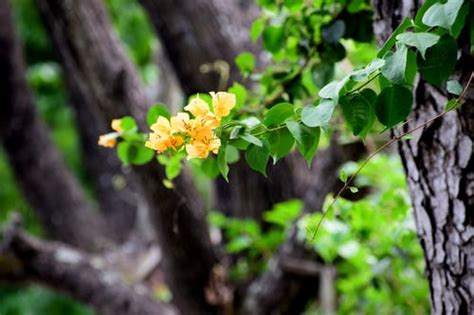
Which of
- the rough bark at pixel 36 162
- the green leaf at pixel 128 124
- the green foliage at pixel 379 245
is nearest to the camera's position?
the green leaf at pixel 128 124

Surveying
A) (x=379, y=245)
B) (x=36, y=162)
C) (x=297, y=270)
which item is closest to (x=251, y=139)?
(x=379, y=245)

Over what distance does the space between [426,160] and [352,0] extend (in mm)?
316

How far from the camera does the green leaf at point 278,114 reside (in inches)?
29.7

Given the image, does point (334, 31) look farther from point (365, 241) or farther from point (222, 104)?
point (365, 241)

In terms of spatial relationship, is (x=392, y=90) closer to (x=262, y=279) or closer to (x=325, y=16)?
(x=325, y=16)

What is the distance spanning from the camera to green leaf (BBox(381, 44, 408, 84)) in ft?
2.26

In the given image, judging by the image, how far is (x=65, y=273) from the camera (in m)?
2.72

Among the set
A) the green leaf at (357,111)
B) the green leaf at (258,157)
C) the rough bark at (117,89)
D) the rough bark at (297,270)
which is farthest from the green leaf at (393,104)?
the rough bark at (297,270)

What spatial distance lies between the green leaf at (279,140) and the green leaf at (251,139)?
0.03m

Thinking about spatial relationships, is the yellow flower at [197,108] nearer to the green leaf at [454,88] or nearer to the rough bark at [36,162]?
the green leaf at [454,88]

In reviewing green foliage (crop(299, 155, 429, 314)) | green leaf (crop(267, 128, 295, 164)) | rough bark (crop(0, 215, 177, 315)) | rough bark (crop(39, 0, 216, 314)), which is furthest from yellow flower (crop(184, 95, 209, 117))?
rough bark (crop(0, 215, 177, 315))

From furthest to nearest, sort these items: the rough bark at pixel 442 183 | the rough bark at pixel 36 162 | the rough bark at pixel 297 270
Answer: the rough bark at pixel 36 162, the rough bark at pixel 297 270, the rough bark at pixel 442 183

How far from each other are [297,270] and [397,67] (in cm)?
142

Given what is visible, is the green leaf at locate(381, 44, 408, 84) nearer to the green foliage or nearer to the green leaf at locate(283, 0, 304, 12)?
the green leaf at locate(283, 0, 304, 12)
